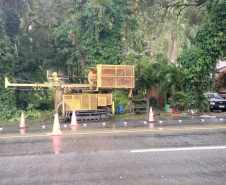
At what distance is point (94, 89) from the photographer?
49.0ft

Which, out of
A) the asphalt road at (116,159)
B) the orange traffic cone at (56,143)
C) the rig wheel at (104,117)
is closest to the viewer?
the asphalt road at (116,159)

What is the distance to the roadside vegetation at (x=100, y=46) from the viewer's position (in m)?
16.1

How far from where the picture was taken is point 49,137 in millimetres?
8844

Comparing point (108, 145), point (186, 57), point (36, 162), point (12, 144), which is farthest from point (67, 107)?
point (186, 57)

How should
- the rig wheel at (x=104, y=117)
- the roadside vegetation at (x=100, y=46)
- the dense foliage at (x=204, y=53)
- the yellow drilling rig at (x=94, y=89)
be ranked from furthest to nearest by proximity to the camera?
1. the roadside vegetation at (x=100, y=46)
2. the dense foliage at (x=204, y=53)
3. the rig wheel at (x=104, y=117)
4. the yellow drilling rig at (x=94, y=89)

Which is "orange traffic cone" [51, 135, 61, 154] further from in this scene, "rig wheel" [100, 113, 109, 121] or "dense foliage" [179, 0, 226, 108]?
"dense foliage" [179, 0, 226, 108]

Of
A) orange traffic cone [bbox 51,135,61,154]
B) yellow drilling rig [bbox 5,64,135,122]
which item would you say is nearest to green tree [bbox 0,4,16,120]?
yellow drilling rig [bbox 5,64,135,122]

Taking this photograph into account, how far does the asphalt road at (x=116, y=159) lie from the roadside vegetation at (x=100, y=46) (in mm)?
8457

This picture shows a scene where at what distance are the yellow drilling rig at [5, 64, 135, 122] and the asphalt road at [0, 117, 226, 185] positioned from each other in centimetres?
514

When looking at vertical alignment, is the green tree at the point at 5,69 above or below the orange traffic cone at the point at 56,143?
above

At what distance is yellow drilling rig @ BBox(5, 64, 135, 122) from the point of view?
546 inches

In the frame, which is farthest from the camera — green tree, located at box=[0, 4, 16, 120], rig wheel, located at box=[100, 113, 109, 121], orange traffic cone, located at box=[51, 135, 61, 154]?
green tree, located at box=[0, 4, 16, 120]

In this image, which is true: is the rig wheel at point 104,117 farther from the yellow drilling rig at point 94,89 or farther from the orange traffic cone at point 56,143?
the orange traffic cone at point 56,143

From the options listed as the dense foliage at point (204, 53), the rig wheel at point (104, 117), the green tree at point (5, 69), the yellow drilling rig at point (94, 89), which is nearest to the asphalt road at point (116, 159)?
the yellow drilling rig at point (94, 89)
